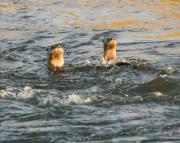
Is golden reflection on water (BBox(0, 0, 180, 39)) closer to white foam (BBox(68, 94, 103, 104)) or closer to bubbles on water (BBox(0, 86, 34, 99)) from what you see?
bubbles on water (BBox(0, 86, 34, 99))

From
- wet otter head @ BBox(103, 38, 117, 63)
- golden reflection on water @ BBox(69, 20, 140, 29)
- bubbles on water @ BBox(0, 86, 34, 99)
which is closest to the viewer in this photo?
bubbles on water @ BBox(0, 86, 34, 99)

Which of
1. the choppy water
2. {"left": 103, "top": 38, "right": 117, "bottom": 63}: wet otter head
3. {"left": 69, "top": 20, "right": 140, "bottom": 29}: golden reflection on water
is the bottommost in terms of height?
the choppy water

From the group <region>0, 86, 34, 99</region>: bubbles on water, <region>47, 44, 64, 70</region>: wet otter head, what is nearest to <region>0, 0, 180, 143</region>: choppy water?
<region>0, 86, 34, 99</region>: bubbles on water

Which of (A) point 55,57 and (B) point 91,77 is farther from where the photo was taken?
(A) point 55,57

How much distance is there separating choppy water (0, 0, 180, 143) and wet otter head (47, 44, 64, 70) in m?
0.18

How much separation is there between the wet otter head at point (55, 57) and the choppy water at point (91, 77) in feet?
0.58

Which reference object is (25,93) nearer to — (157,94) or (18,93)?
(18,93)

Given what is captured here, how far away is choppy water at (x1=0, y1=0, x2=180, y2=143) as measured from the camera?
26.2ft

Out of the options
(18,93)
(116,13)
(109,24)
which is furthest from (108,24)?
(18,93)

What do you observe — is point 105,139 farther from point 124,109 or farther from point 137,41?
point 137,41

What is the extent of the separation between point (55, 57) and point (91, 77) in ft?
3.37

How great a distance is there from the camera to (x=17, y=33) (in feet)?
49.5

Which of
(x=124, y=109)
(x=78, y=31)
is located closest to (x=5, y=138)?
(x=124, y=109)

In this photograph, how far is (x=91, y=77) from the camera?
1073cm
